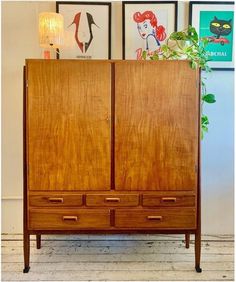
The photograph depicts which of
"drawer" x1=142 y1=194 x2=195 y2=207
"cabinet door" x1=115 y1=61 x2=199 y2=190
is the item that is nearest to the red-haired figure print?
"cabinet door" x1=115 y1=61 x2=199 y2=190

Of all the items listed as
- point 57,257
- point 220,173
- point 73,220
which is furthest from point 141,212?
Result: point 220,173

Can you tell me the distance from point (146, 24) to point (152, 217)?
5.32ft

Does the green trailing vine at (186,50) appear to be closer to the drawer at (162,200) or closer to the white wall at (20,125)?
the white wall at (20,125)

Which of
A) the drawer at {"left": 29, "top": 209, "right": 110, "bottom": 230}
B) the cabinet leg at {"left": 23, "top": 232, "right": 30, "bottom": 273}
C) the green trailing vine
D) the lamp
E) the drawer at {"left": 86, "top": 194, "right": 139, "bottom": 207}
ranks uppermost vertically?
the lamp

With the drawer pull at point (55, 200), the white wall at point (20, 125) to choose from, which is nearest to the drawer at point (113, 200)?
the drawer pull at point (55, 200)

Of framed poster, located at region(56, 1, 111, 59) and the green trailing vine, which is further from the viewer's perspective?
framed poster, located at region(56, 1, 111, 59)

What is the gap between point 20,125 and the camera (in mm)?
2812

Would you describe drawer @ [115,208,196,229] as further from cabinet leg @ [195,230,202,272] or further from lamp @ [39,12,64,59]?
lamp @ [39,12,64,59]

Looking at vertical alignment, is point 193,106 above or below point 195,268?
above

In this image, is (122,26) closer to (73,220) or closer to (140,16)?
(140,16)

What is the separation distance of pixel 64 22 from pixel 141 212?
5.63 ft

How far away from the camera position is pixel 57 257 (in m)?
2.48

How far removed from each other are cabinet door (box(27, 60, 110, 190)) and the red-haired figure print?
0.74 meters

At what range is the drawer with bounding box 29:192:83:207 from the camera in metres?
2.20
